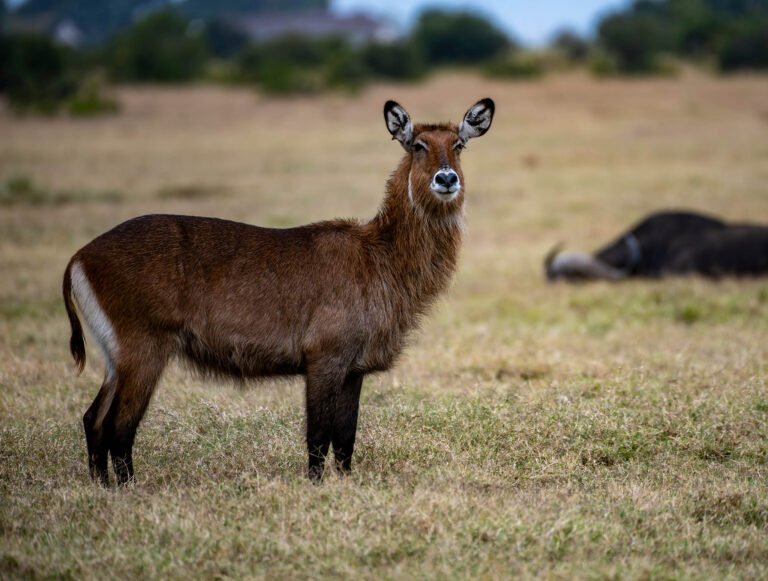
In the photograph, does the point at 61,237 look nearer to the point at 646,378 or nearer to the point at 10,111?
the point at 646,378

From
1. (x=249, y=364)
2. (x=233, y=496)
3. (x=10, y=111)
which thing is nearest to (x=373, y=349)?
(x=249, y=364)

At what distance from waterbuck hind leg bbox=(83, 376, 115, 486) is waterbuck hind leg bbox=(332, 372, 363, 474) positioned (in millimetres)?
1117

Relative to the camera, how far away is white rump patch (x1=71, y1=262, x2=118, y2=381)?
5.03 meters

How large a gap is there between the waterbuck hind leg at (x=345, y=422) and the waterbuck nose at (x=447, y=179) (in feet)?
3.43

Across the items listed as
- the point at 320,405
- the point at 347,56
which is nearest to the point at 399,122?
the point at 320,405

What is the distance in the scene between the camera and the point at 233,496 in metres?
4.82

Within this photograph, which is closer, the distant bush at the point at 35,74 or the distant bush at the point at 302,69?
the distant bush at the point at 35,74

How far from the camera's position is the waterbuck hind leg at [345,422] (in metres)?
5.31

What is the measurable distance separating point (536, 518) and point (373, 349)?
1217mm

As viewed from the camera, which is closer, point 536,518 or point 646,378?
point 536,518

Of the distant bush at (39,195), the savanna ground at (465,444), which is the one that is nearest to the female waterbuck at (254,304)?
the savanna ground at (465,444)

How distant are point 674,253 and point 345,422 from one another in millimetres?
7403

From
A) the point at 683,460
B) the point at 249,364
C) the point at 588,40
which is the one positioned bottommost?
the point at 683,460

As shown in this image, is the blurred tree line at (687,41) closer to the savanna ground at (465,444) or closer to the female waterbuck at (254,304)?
the savanna ground at (465,444)
